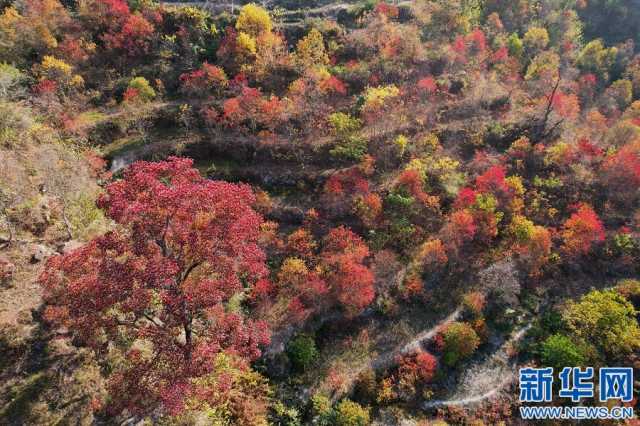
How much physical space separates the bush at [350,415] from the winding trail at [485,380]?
4.67 meters

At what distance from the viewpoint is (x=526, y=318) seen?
1119 inches

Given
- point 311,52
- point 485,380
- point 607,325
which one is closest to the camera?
point 485,380

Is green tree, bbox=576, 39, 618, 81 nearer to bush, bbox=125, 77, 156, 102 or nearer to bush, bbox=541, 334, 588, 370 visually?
bush, bbox=541, 334, 588, 370

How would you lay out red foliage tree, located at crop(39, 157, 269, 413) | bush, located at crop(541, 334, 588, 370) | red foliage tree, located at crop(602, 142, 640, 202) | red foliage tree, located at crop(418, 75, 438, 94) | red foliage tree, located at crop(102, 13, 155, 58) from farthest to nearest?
red foliage tree, located at crop(102, 13, 155, 58) < red foliage tree, located at crop(418, 75, 438, 94) < red foliage tree, located at crop(602, 142, 640, 202) < bush, located at crop(541, 334, 588, 370) < red foliage tree, located at crop(39, 157, 269, 413)

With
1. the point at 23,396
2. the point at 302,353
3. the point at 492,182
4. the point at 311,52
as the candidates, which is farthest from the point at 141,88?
the point at 492,182

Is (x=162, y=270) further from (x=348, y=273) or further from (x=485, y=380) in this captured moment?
(x=485, y=380)

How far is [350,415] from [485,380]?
10454 mm

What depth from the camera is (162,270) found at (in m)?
14.3

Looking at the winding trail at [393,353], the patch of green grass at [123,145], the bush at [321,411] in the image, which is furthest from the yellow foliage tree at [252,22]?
the bush at [321,411]

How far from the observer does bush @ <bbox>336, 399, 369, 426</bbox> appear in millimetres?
21297

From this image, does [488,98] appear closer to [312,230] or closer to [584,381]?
[312,230]

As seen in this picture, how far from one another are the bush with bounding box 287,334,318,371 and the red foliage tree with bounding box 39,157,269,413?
763 centimetres

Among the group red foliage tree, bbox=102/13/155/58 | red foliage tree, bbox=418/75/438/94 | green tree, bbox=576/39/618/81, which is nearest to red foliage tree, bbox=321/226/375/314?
red foliage tree, bbox=418/75/438/94

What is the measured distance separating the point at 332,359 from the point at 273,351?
13.4ft
